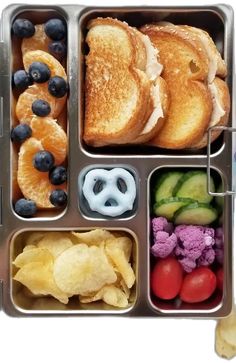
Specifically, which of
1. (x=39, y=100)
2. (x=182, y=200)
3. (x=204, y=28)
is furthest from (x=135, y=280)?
(x=204, y=28)

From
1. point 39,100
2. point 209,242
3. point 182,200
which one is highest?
point 39,100

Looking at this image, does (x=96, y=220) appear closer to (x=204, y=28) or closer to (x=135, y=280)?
(x=135, y=280)

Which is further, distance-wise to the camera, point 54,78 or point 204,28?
point 204,28

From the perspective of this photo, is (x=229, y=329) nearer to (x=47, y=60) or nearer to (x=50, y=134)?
(x=50, y=134)

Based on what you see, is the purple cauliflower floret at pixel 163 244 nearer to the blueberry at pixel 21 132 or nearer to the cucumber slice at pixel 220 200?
the cucumber slice at pixel 220 200

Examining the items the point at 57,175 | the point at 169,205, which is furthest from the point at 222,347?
the point at 57,175

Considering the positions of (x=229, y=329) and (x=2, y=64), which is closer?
(x=2, y=64)

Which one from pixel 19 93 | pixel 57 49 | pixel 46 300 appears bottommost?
pixel 46 300
